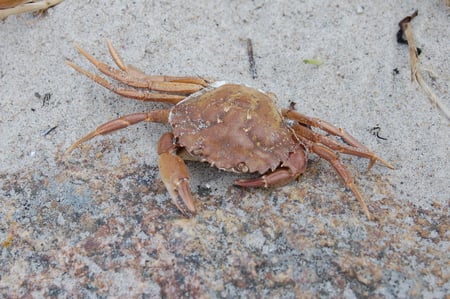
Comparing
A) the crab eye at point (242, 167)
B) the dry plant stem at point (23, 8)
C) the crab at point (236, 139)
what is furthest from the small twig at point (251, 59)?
the dry plant stem at point (23, 8)

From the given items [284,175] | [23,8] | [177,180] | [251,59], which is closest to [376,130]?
[284,175]

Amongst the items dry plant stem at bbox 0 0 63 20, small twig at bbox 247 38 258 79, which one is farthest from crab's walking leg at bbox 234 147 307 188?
dry plant stem at bbox 0 0 63 20

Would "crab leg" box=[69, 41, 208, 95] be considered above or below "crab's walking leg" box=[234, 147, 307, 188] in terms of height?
above

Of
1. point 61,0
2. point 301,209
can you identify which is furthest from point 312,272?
point 61,0

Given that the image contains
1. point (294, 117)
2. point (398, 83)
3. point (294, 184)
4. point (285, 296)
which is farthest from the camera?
point (398, 83)

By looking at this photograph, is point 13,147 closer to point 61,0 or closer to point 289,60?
point 61,0

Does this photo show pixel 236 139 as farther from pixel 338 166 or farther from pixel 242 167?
pixel 338 166

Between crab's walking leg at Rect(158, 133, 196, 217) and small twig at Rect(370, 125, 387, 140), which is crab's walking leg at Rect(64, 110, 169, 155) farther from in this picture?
small twig at Rect(370, 125, 387, 140)
